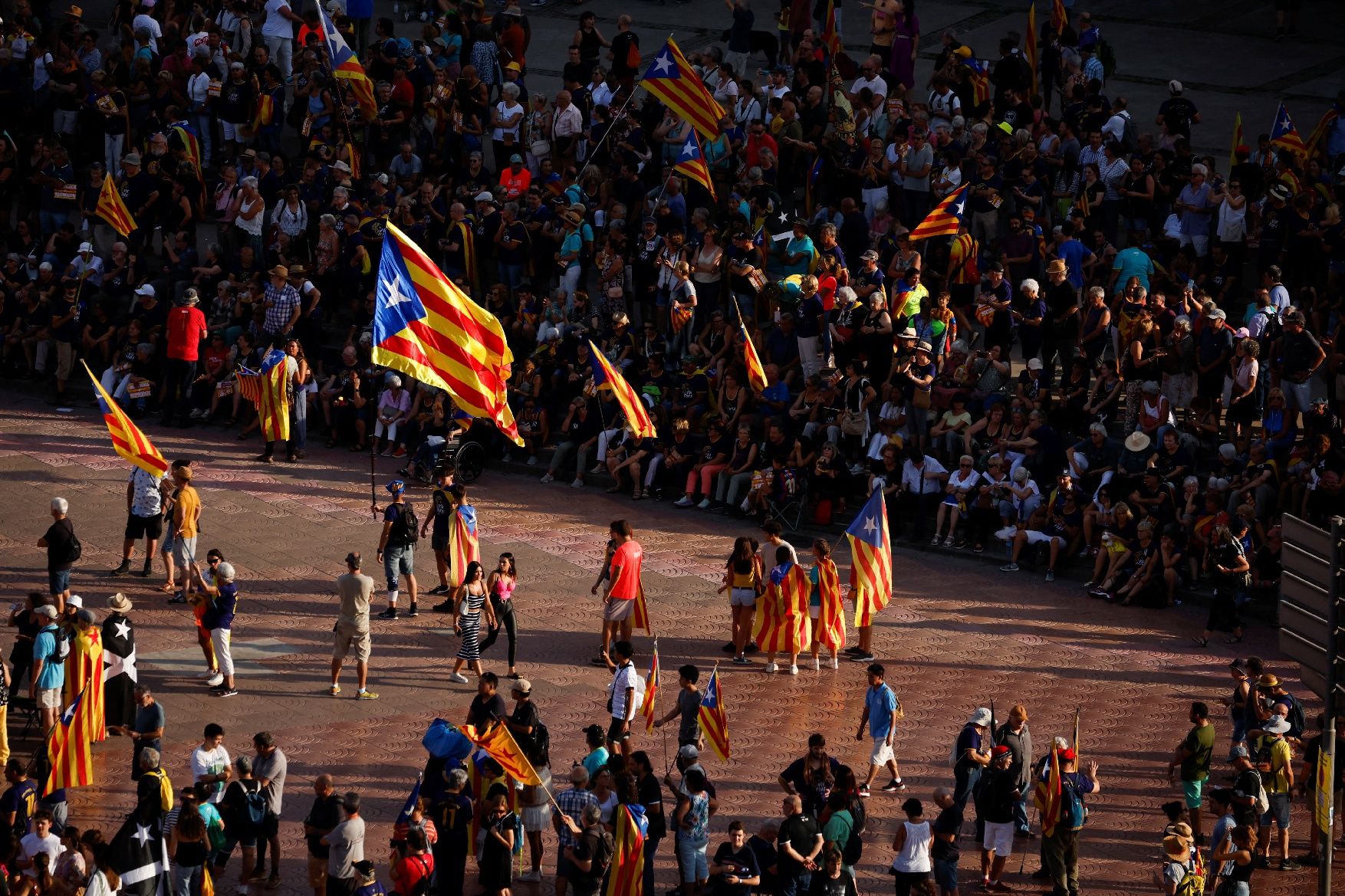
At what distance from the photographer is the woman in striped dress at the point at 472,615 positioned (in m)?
22.4

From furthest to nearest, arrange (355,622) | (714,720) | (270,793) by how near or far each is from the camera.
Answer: (355,622), (714,720), (270,793)

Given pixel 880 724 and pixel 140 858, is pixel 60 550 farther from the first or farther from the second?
pixel 880 724

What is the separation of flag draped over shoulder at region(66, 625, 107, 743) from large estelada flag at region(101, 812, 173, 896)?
346 centimetres

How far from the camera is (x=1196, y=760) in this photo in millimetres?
19625

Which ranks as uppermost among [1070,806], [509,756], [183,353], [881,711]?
[183,353]

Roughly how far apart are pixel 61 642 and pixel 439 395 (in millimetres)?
10093

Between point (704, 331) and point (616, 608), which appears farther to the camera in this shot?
point (704, 331)

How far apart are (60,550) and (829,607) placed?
8480 mm

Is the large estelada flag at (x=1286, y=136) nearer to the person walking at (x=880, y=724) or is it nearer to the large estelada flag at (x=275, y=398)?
the person walking at (x=880, y=724)

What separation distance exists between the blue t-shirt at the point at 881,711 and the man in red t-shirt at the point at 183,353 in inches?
592

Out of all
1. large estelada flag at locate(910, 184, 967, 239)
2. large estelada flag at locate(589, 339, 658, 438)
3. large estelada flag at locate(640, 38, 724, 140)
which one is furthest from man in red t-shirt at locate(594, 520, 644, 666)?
large estelada flag at locate(640, 38, 724, 140)

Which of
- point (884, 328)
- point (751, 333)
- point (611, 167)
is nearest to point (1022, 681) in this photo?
point (884, 328)

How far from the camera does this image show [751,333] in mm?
30438

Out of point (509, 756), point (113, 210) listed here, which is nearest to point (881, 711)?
point (509, 756)
